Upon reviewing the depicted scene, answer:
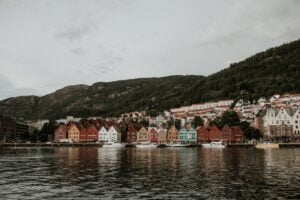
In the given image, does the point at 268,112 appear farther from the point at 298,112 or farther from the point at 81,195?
the point at 81,195

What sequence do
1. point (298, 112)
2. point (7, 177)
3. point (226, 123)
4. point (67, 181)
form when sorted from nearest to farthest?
point (67, 181)
point (7, 177)
point (298, 112)
point (226, 123)

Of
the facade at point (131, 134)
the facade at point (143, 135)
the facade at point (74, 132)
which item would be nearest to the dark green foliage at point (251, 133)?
the facade at point (143, 135)

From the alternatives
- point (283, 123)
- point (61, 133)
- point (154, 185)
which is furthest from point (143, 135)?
point (154, 185)

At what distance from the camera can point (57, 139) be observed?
6993 inches

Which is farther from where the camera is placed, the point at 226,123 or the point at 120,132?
the point at 120,132

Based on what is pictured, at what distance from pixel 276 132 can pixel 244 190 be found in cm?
12402

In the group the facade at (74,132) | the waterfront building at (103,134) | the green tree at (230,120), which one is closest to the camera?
the green tree at (230,120)

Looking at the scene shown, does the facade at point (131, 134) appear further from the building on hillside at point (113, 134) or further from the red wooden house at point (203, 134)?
the red wooden house at point (203, 134)

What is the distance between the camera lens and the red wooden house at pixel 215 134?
15412 centimetres

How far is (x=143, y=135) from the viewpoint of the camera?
170750 mm

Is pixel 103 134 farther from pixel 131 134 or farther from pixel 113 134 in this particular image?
pixel 131 134

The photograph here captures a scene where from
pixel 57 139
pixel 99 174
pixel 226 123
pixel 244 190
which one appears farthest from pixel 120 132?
pixel 244 190

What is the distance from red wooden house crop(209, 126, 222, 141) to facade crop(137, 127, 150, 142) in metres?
26.6

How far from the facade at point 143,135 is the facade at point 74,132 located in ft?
83.5
